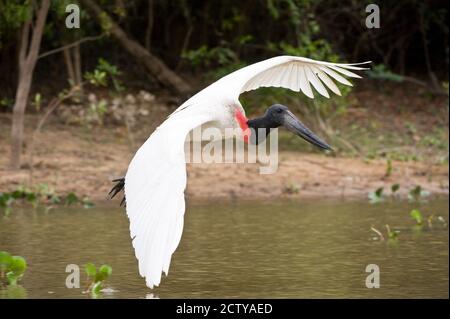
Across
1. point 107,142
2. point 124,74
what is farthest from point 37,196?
point 124,74

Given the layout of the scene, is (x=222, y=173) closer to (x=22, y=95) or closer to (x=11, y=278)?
(x=22, y=95)

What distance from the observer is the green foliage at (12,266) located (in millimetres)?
7531

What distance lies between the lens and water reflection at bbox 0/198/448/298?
7696mm

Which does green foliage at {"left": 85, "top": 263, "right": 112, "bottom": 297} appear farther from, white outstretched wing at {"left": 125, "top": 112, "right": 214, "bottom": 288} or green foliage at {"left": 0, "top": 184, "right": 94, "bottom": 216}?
green foliage at {"left": 0, "top": 184, "right": 94, "bottom": 216}

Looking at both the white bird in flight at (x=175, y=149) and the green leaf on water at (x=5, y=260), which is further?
the green leaf on water at (x=5, y=260)

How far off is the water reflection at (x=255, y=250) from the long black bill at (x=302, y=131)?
960 millimetres

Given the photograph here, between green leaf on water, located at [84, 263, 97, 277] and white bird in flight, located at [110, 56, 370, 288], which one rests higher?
white bird in flight, located at [110, 56, 370, 288]

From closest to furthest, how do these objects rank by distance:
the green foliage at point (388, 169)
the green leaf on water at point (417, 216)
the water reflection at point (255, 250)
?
the water reflection at point (255, 250)
the green leaf on water at point (417, 216)
the green foliage at point (388, 169)

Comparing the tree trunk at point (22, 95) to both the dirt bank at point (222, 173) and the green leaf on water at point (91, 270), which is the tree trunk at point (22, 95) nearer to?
the dirt bank at point (222, 173)

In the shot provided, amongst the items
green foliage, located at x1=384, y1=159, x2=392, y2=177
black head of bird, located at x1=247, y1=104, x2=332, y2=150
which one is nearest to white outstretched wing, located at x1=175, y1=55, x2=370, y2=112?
black head of bird, located at x1=247, y1=104, x2=332, y2=150

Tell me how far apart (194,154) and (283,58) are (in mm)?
4558

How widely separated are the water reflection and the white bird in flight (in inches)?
35.7

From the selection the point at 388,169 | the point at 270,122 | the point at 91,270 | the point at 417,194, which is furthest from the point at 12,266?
the point at 388,169

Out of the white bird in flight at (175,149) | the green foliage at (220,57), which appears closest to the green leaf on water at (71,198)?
the white bird in flight at (175,149)
